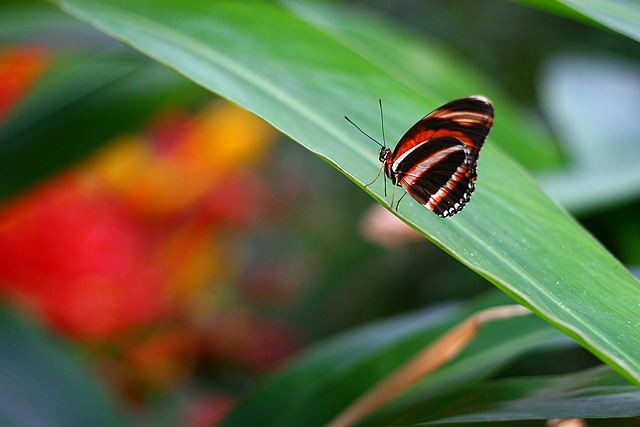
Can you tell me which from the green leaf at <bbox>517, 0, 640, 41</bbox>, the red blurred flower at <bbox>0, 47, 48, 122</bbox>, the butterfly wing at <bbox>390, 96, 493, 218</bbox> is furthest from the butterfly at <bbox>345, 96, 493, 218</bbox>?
the red blurred flower at <bbox>0, 47, 48, 122</bbox>

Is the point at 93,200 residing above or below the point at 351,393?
above

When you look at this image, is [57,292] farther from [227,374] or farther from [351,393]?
[351,393]

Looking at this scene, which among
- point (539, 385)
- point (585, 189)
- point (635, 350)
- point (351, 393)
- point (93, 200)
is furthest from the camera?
point (93, 200)

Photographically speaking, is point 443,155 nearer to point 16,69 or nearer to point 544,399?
point 544,399

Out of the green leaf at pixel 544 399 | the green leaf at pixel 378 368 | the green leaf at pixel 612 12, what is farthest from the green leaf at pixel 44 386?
the green leaf at pixel 612 12

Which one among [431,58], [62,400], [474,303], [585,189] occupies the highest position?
[431,58]

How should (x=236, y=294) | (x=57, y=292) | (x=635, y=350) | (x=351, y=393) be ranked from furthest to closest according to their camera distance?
(x=236, y=294) → (x=57, y=292) → (x=351, y=393) → (x=635, y=350)

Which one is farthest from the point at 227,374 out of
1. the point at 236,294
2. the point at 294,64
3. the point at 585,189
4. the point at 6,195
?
the point at 294,64

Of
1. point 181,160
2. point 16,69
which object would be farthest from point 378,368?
point 16,69

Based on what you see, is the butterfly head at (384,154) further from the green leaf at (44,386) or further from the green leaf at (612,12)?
the green leaf at (44,386)

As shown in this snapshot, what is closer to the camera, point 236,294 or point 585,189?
point 585,189
